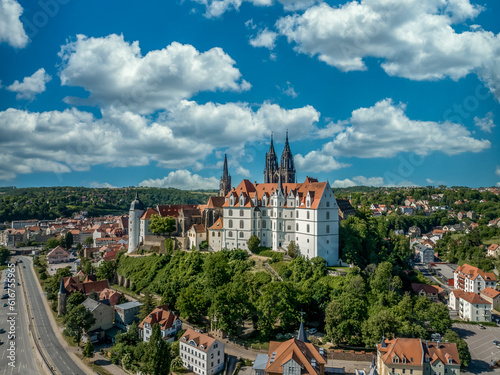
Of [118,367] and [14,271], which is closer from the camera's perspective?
[118,367]

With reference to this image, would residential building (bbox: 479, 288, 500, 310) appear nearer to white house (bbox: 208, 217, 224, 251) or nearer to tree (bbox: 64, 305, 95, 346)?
white house (bbox: 208, 217, 224, 251)

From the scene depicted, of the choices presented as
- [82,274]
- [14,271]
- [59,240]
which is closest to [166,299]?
[82,274]

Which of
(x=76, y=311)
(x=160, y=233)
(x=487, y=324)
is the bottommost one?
(x=487, y=324)

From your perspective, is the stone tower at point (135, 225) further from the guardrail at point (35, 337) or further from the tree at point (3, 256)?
the tree at point (3, 256)

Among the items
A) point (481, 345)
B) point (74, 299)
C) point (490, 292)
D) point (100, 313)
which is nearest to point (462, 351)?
point (481, 345)

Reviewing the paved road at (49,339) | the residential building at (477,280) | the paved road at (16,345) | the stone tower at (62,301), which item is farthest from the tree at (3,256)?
the residential building at (477,280)

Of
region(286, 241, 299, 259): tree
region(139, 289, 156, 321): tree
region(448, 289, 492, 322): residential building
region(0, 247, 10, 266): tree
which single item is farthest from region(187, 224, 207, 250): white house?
region(0, 247, 10, 266): tree

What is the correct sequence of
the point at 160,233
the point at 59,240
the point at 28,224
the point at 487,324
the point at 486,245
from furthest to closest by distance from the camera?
the point at 28,224 < the point at 59,240 < the point at 486,245 < the point at 160,233 < the point at 487,324

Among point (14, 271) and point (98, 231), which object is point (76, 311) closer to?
point (14, 271)

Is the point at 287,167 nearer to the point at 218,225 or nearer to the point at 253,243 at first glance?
the point at 218,225
